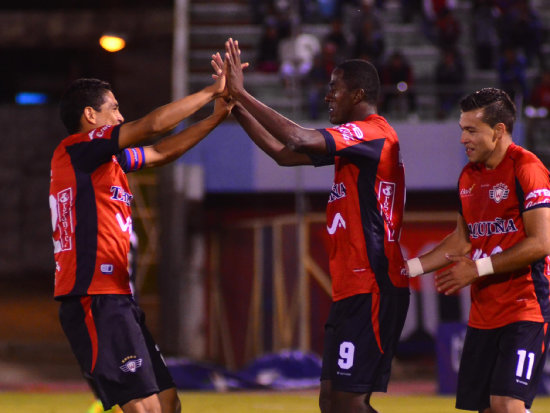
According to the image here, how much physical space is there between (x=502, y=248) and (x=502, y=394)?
2.80 feet

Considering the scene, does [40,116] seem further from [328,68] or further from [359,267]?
[359,267]

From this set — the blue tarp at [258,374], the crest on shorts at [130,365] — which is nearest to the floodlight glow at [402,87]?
the blue tarp at [258,374]

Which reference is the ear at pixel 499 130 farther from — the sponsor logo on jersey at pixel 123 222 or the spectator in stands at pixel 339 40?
the spectator in stands at pixel 339 40

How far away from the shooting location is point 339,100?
18.9 ft

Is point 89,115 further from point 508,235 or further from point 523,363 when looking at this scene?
point 523,363

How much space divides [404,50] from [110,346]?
15106mm

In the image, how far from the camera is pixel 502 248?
18.0 feet

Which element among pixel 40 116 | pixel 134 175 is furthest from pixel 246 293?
pixel 40 116

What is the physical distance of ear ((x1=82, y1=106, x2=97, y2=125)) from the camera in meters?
5.73

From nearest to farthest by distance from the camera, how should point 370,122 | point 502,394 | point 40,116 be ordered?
point 502,394
point 370,122
point 40,116

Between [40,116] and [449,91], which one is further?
[40,116]

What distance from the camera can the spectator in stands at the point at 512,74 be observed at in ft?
55.6

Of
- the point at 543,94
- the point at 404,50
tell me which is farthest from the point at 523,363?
the point at 404,50

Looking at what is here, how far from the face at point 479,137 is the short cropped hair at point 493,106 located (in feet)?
0.10
